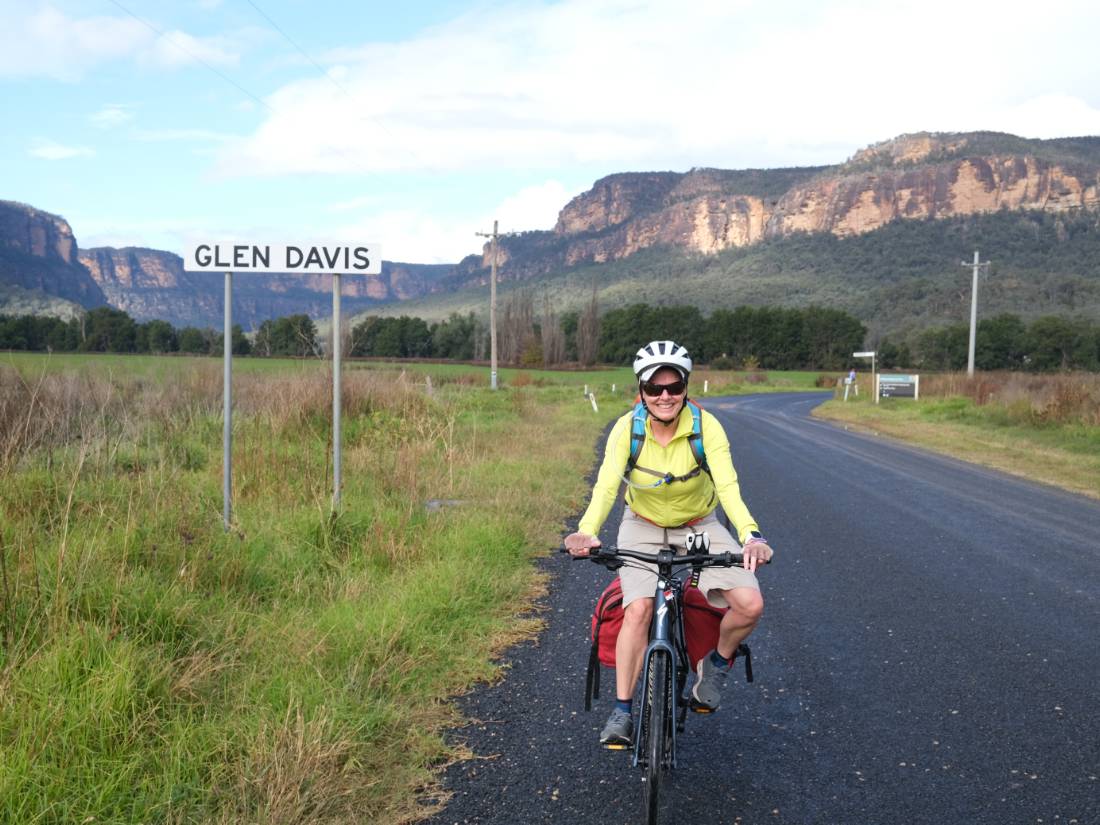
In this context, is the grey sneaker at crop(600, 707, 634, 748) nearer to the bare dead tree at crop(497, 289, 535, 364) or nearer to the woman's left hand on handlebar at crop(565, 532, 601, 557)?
the woman's left hand on handlebar at crop(565, 532, 601, 557)

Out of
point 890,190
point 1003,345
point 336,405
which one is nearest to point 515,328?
point 1003,345

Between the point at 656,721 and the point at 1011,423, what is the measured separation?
26.1 metres

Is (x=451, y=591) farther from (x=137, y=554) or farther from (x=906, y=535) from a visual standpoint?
(x=906, y=535)

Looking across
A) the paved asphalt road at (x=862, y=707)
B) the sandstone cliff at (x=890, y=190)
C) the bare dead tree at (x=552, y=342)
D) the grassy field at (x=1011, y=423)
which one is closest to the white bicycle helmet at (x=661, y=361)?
the paved asphalt road at (x=862, y=707)

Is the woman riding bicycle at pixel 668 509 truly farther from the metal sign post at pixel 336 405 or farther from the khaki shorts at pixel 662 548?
the metal sign post at pixel 336 405

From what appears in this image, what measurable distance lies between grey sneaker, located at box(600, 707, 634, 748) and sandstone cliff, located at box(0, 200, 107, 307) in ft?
548

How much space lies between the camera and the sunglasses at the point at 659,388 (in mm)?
4109

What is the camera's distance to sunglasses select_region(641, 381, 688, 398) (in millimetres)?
4109

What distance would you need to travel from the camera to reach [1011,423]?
26.3 metres

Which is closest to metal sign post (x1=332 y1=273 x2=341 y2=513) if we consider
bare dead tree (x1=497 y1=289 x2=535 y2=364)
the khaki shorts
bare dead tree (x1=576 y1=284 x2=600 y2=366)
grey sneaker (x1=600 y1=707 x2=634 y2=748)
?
the khaki shorts

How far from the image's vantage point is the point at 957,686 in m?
5.18

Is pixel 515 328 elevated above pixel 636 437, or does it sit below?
above

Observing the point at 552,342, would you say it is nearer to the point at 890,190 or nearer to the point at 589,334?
the point at 589,334

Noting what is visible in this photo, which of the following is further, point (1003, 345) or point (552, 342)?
point (552, 342)
